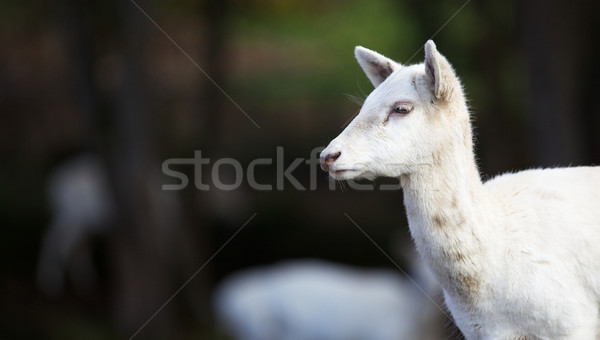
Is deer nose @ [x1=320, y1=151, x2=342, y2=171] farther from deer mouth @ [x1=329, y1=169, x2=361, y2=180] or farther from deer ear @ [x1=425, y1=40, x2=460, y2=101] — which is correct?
deer ear @ [x1=425, y1=40, x2=460, y2=101]

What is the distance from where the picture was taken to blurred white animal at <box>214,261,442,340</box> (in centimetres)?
1070

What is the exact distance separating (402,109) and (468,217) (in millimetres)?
570


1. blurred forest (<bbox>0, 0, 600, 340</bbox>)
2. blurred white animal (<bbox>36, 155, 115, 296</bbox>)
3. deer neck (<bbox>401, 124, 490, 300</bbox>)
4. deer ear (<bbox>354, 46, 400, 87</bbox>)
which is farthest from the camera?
blurred white animal (<bbox>36, 155, 115, 296</bbox>)

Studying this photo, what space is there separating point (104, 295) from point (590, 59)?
8397 mm

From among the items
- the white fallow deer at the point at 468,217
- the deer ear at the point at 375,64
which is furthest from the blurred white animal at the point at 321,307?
the white fallow deer at the point at 468,217

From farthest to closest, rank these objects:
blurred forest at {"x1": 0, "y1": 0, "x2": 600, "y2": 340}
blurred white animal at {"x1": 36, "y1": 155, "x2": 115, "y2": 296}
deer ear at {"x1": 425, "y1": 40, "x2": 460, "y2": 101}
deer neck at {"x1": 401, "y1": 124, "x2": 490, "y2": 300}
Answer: blurred white animal at {"x1": 36, "y1": 155, "x2": 115, "y2": 296} < blurred forest at {"x1": 0, "y1": 0, "x2": 600, "y2": 340} < deer neck at {"x1": 401, "y1": 124, "x2": 490, "y2": 300} < deer ear at {"x1": 425, "y1": 40, "x2": 460, "y2": 101}

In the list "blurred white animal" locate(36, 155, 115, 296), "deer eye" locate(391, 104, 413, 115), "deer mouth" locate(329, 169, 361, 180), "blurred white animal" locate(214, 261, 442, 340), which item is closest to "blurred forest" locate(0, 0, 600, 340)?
"blurred white animal" locate(36, 155, 115, 296)

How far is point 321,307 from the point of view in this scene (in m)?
10.8

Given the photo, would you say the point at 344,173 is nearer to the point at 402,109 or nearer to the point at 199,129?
the point at 402,109

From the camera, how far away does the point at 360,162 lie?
3.82 m

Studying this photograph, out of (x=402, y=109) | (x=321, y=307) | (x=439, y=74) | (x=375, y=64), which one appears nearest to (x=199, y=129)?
(x=321, y=307)

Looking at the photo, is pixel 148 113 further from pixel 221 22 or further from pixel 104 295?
pixel 104 295

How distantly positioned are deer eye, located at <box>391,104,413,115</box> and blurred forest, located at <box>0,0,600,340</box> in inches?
50.9

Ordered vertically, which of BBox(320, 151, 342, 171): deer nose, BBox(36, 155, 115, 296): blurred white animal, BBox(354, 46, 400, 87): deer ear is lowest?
BBox(36, 155, 115, 296): blurred white animal
